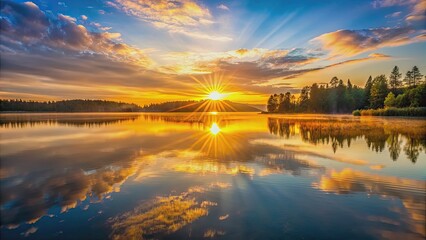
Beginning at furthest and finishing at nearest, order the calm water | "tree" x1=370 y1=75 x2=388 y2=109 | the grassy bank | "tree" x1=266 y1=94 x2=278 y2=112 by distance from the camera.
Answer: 1. "tree" x1=266 y1=94 x2=278 y2=112
2. "tree" x1=370 y1=75 x2=388 y2=109
3. the grassy bank
4. the calm water

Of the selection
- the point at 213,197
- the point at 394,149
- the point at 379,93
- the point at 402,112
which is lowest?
the point at 213,197

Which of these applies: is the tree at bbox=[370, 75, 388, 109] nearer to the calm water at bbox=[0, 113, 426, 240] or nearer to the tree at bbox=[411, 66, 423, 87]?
the tree at bbox=[411, 66, 423, 87]

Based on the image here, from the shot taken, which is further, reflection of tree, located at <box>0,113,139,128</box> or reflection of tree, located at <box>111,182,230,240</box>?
reflection of tree, located at <box>0,113,139,128</box>

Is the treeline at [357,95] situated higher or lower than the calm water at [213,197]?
higher

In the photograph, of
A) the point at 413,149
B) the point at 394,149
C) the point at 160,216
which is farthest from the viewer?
the point at 394,149

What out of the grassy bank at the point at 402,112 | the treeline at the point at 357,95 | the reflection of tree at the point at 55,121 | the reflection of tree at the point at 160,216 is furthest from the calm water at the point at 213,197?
the treeline at the point at 357,95

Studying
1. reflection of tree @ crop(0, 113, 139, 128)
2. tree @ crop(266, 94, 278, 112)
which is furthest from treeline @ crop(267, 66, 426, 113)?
reflection of tree @ crop(0, 113, 139, 128)

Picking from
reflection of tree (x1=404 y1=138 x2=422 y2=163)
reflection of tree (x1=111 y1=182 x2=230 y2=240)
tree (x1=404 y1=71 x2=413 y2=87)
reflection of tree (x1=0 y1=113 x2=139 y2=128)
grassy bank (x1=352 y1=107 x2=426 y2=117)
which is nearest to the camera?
reflection of tree (x1=111 y1=182 x2=230 y2=240)

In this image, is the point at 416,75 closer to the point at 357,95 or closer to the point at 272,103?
the point at 357,95

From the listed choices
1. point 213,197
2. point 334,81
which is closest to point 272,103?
point 334,81

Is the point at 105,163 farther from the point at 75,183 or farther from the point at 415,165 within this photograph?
the point at 415,165

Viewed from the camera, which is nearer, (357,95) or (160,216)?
(160,216)

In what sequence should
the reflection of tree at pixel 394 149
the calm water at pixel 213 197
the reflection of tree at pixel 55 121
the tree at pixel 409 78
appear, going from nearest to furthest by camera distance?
1. the calm water at pixel 213 197
2. the reflection of tree at pixel 394 149
3. the reflection of tree at pixel 55 121
4. the tree at pixel 409 78

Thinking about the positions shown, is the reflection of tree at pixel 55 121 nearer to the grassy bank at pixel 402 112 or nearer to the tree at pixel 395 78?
the grassy bank at pixel 402 112
